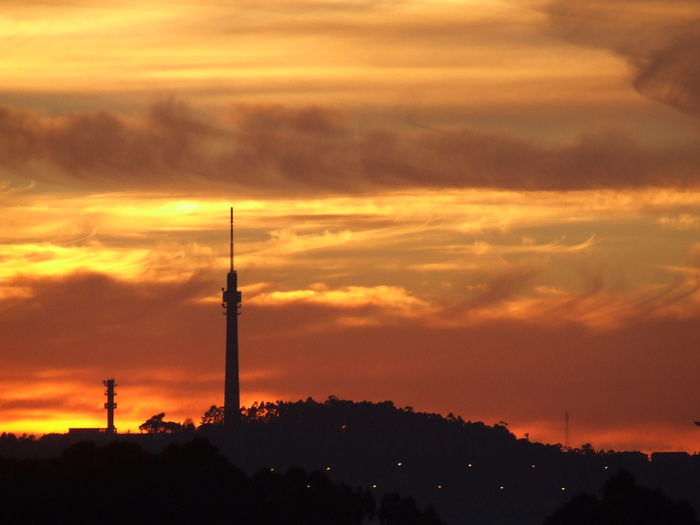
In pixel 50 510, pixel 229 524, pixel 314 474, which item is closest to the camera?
pixel 50 510

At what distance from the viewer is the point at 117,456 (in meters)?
151

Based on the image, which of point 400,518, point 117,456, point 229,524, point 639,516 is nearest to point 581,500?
point 639,516

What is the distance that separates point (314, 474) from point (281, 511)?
44.1ft

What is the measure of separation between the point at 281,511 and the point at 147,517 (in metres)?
20.0

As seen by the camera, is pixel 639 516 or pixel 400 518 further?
pixel 400 518

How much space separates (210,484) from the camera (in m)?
147

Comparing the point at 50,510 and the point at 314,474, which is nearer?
the point at 50,510

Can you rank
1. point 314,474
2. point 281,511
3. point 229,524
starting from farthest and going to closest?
1. point 314,474
2. point 281,511
3. point 229,524

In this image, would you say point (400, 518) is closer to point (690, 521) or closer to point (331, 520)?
point (331, 520)

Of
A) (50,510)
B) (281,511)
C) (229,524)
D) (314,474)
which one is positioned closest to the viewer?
(50,510)

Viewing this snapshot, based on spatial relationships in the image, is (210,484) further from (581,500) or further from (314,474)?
(581,500)

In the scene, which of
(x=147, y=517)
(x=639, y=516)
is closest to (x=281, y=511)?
(x=147, y=517)

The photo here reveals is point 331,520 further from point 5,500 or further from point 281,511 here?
point 5,500

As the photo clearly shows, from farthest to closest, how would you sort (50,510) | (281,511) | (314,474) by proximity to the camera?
1. (314,474)
2. (281,511)
3. (50,510)
